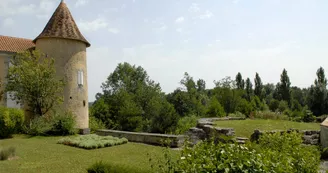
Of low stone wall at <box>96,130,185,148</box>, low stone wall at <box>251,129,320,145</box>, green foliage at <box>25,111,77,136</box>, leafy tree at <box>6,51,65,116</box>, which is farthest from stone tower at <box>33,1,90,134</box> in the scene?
low stone wall at <box>251,129,320,145</box>

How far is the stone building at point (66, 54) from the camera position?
20.6 metres

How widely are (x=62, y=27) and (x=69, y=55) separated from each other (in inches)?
97.0

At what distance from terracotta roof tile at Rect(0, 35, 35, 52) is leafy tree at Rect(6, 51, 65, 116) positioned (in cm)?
242

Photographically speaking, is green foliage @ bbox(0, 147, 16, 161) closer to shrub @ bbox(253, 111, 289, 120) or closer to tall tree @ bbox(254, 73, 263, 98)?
shrub @ bbox(253, 111, 289, 120)

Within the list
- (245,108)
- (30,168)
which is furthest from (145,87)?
(30,168)

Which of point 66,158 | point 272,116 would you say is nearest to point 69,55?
point 66,158

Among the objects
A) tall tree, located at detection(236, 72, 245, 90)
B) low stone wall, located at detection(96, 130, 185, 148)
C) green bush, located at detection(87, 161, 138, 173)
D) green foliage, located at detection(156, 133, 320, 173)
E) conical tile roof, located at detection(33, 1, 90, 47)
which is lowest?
low stone wall, located at detection(96, 130, 185, 148)

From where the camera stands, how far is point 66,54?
816 inches

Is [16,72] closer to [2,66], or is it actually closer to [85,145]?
[2,66]

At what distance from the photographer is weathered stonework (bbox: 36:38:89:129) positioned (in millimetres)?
20547

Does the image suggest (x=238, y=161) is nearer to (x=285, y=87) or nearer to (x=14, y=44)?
(x=14, y=44)

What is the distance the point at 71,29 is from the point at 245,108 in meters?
20.5

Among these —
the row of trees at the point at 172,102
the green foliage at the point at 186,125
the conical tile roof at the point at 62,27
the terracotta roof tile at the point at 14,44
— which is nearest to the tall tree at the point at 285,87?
the row of trees at the point at 172,102

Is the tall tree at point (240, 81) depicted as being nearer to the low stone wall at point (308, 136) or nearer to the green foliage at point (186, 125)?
the green foliage at point (186, 125)
